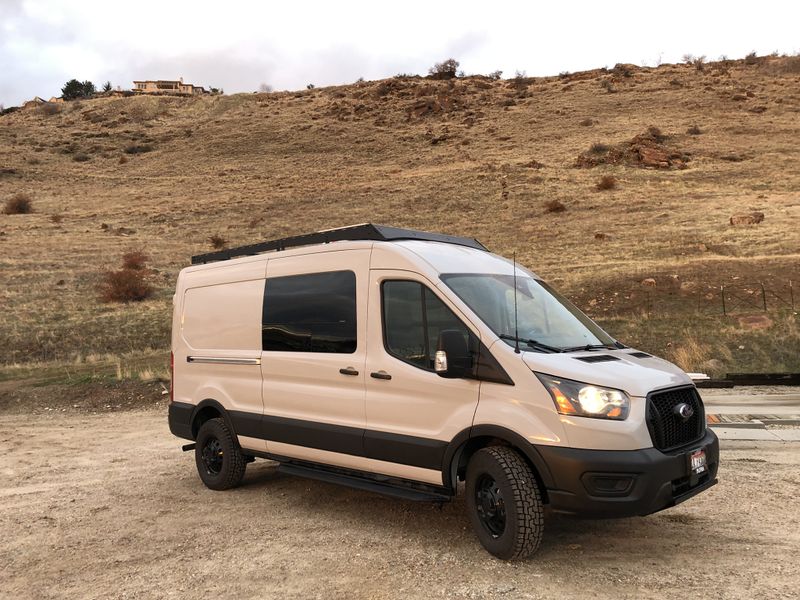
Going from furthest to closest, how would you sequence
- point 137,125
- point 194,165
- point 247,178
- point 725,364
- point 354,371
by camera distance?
point 137,125 → point 194,165 → point 247,178 → point 725,364 → point 354,371

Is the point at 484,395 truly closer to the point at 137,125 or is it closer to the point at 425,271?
the point at 425,271

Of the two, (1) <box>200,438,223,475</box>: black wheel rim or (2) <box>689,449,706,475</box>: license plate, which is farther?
(1) <box>200,438,223,475</box>: black wheel rim

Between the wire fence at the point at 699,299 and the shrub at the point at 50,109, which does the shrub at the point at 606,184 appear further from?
the shrub at the point at 50,109

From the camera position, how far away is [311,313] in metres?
5.97

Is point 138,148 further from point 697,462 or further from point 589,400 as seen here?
point 697,462

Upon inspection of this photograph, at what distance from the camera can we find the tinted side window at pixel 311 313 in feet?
18.6

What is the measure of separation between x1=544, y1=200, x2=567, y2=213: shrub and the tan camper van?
98.9 ft

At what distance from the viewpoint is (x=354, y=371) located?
5484mm

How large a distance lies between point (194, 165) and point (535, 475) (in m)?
55.5

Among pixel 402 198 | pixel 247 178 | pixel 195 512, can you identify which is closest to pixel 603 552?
pixel 195 512

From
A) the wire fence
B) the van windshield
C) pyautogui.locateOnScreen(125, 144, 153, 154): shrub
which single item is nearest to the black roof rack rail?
the van windshield

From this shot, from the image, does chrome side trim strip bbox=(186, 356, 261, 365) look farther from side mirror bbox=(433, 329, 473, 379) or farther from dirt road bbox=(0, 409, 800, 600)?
side mirror bbox=(433, 329, 473, 379)

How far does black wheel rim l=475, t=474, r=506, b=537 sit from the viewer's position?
182 inches

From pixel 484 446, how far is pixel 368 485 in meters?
1.10
